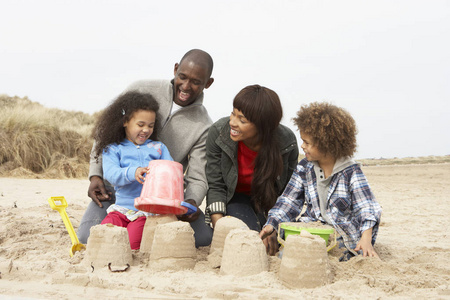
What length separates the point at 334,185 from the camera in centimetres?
330

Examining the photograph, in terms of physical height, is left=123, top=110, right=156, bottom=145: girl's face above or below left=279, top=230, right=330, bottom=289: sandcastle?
above

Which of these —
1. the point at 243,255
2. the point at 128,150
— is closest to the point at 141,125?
the point at 128,150

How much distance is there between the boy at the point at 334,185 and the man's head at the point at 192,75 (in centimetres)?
99

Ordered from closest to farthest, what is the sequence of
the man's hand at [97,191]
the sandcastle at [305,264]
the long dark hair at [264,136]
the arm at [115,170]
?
1. the sandcastle at [305,264]
2. the arm at [115,170]
3. the long dark hair at [264,136]
4. the man's hand at [97,191]

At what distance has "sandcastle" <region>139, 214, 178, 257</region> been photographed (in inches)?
120

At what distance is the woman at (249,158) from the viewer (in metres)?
3.43

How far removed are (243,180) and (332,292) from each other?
1.64 meters

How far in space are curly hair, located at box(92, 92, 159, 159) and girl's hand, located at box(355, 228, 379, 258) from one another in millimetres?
1960

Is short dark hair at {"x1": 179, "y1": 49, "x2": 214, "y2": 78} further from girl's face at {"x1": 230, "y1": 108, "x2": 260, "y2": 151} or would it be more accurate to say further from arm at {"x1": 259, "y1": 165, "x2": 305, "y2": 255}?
arm at {"x1": 259, "y1": 165, "x2": 305, "y2": 255}

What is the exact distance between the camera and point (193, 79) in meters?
3.81

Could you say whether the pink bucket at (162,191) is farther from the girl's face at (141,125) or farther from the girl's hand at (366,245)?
the girl's hand at (366,245)

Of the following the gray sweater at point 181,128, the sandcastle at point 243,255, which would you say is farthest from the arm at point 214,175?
the sandcastle at point 243,255

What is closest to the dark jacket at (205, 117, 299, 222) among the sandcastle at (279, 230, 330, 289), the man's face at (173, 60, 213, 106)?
the man's face at (173, 60, 213, 106)

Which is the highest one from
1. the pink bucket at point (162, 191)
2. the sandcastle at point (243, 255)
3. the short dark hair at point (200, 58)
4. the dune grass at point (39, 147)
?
the short dark hair at point (200, 58)
